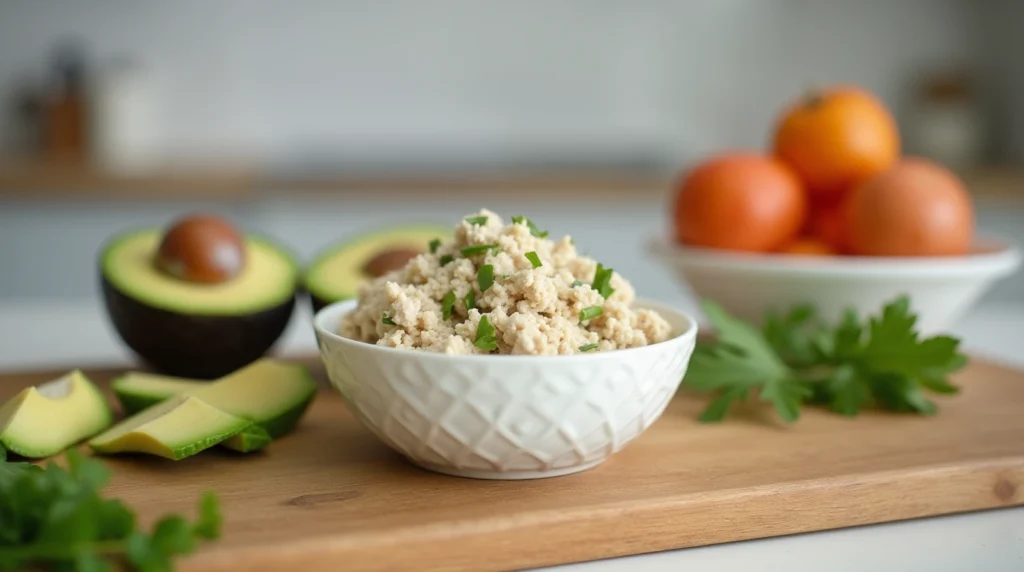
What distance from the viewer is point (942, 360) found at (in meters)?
1.05

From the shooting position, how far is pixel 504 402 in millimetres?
757

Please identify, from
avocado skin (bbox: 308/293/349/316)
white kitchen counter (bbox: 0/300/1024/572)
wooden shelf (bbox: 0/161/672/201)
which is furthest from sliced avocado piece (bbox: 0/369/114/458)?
wooden shelf (bbox: 0/161/672/201)

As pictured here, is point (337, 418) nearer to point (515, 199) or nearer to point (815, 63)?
point (515, 199)

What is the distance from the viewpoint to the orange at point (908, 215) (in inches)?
47.5

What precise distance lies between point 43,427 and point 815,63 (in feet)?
11.1

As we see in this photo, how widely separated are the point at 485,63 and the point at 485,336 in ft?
9.29

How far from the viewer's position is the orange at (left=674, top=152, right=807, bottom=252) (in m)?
1.26

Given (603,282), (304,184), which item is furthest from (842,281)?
(304,184)

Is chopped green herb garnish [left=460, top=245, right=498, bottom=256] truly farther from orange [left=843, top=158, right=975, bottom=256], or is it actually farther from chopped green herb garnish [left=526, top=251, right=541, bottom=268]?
orange [left=843, top=158, right=975, bottom=256]

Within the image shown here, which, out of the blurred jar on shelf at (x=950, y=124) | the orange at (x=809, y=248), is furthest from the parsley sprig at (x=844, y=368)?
the blurred jar on shelf at (x=950, y=124)

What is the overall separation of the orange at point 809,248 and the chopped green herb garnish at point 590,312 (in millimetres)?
541

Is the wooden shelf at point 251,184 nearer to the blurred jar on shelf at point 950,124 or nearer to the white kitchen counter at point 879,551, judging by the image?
the blurred jar on shelf at point 950,124

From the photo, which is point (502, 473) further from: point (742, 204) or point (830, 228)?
point (830, 228)

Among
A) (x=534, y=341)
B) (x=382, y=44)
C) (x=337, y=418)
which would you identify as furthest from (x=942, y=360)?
(x=382, y=44)
